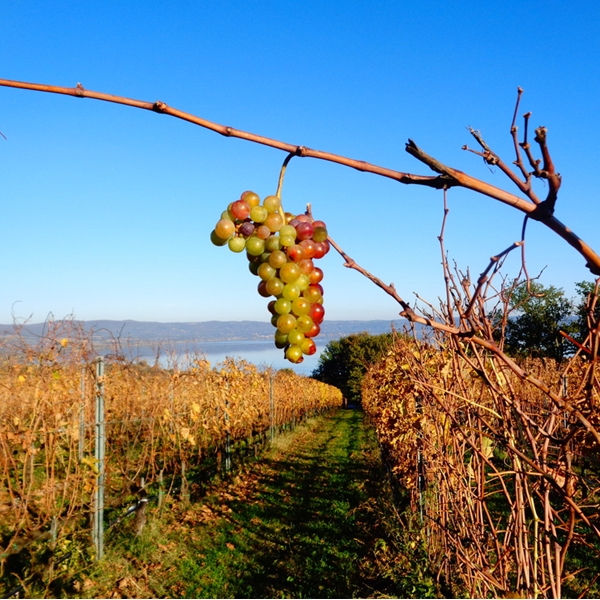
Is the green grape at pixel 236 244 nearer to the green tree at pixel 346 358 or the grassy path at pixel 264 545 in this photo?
the grassy path at pixel 264 545

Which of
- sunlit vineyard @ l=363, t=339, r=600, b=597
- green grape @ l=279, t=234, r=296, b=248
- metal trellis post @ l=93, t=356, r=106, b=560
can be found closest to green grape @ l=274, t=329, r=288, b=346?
green grape @ l=279, t=234, r=296, b=248

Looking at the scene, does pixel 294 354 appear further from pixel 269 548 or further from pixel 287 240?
pixel 269 548

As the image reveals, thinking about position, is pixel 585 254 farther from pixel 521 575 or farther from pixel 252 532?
pixel 252 532

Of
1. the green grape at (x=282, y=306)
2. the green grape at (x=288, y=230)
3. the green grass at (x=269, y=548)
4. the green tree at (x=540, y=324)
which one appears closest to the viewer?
the green grape at (x=288, y=230)

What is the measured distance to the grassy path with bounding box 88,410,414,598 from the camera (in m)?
5.47

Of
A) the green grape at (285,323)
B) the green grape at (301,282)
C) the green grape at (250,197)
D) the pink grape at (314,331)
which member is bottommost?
the pink grape at (314,331)

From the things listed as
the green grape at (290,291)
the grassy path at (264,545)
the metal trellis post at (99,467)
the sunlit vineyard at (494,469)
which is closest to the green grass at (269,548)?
the grassy path at (264,545)

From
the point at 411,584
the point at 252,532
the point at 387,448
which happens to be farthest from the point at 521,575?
the point at 387,448

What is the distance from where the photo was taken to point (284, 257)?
112cm

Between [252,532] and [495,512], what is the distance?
313 cm

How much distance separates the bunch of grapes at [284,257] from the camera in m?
1.09

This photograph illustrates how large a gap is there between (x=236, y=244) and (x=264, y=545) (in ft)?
21.0

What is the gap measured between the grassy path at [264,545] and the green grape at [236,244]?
4718 millimetres

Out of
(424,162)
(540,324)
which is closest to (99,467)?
(424,162)
